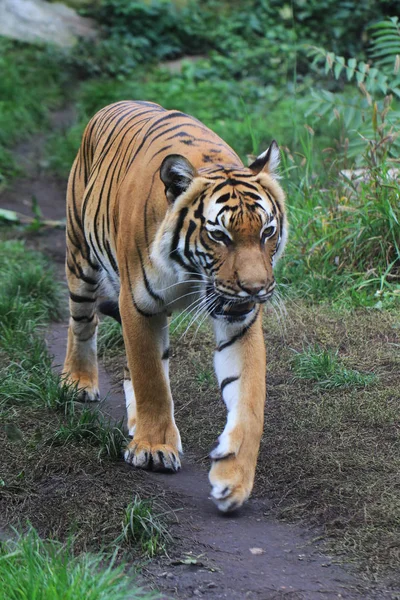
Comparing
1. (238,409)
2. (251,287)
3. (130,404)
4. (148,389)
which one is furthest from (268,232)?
(130,404)

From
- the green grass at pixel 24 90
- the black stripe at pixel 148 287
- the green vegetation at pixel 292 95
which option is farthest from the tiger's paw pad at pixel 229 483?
the green grass at pixel 24 90

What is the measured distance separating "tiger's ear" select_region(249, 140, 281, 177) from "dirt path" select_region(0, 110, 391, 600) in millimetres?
1424

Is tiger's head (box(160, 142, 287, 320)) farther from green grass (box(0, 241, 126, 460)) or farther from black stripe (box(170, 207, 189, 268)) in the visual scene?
green grass (box(0, 241, 126, 460))

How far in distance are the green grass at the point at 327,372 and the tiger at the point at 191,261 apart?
897 millimetres

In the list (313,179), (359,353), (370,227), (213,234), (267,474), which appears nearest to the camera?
(213,234)

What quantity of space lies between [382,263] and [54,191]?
4.55 m

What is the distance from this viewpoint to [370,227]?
19.4 feet

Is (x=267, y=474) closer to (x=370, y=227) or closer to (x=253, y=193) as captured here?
(x=253, y=193)

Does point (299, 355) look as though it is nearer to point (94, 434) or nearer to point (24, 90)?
point (94, 434)

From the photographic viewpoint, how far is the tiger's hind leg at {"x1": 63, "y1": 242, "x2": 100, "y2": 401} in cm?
505

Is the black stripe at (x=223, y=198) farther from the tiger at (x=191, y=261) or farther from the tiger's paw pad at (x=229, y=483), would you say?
the tiger's paw pad at (x=229, y=483)

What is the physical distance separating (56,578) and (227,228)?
150cm

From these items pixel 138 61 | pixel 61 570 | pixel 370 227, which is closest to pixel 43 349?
pixel 370 227

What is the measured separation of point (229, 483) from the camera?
356 centimetres
